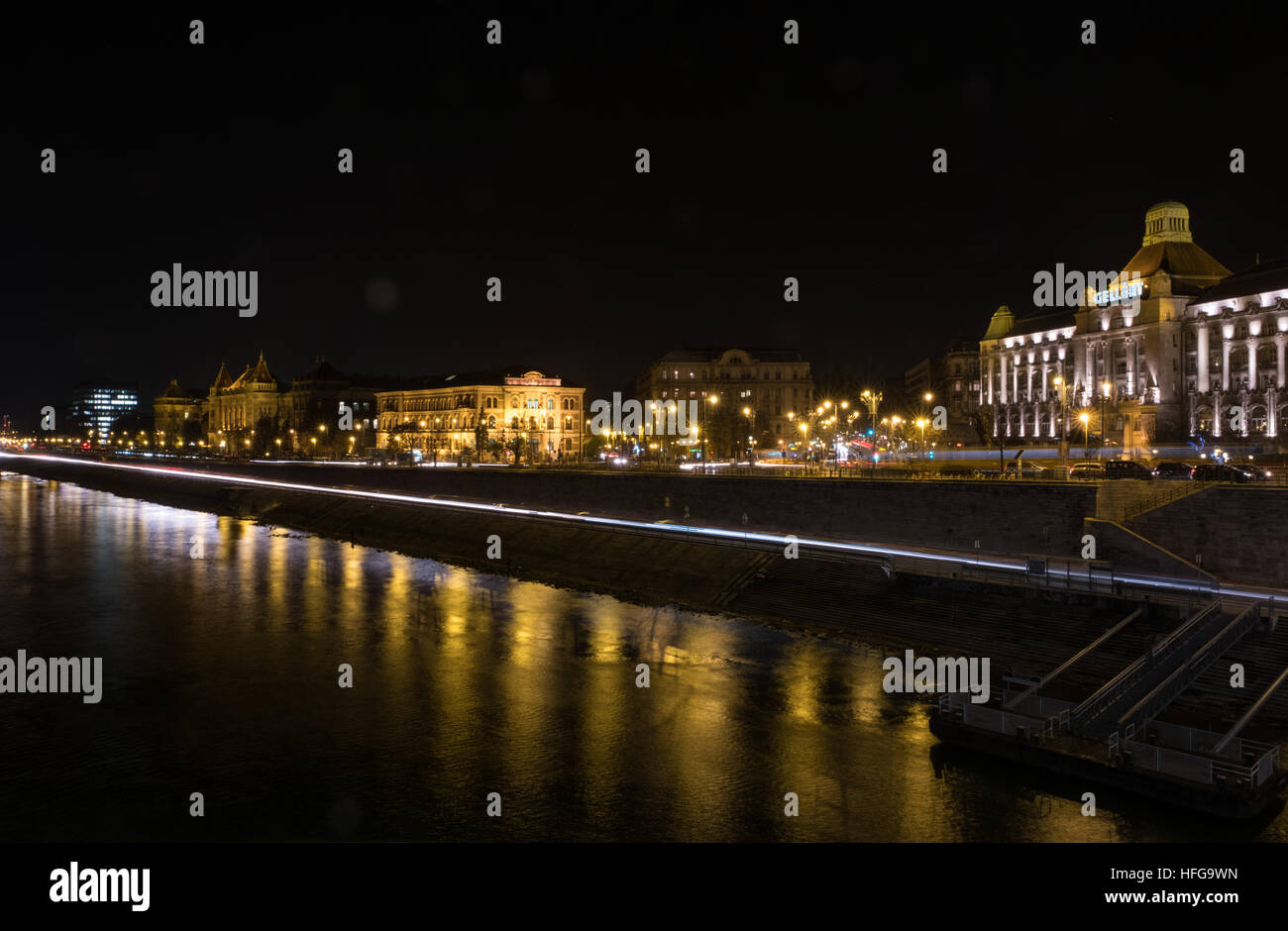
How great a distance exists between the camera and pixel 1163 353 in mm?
A: 74375

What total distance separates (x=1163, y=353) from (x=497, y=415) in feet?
263

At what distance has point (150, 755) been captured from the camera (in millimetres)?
20125

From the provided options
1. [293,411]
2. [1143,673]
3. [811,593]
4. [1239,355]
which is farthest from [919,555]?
[293,411]

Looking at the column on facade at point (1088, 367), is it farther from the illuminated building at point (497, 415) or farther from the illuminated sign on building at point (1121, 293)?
the illuminated building at point (497, 415)

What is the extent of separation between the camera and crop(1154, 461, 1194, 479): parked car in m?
35.6

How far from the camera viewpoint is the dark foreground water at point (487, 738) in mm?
16609

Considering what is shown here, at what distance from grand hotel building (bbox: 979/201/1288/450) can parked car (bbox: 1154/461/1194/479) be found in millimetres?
19184

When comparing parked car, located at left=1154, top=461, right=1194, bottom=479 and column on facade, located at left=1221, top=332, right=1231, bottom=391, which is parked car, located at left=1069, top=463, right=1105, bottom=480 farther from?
column on facade, located at left=1221, top=332, right=1231, bottom=391

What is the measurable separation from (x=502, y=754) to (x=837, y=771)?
7.11 m

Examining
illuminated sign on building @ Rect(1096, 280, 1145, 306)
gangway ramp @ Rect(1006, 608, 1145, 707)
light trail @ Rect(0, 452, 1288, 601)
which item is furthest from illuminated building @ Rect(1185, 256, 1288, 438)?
gangway ramp @ Rect(1006, 608, 1145, 707)

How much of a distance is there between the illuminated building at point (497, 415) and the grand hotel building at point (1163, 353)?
186 feet

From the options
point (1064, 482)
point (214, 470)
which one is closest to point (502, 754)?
point (1064, 482)

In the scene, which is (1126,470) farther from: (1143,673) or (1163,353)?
(1163,353)
